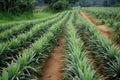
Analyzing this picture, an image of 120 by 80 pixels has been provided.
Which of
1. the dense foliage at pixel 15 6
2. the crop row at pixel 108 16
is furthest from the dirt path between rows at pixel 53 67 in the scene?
the dense foliage at pixel 15 6

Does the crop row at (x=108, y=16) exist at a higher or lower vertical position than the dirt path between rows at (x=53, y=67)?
lower

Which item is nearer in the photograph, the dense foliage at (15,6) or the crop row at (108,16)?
the crop row at (108,16)

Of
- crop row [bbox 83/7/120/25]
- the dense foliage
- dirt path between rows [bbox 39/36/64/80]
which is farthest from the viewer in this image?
the dense foliage

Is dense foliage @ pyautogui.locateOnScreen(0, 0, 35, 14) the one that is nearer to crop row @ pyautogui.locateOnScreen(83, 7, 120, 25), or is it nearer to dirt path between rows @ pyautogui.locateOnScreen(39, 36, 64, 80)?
crop row @ pyautogui.locateOnScreen(83, 7, 120, 25)

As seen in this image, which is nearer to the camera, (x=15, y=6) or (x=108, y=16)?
(x=108, y=16)

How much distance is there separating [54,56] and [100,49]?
2.16m

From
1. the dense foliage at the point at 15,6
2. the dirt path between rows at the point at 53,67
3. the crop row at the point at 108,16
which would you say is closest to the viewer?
the dirt path between rows at the point at 53,67

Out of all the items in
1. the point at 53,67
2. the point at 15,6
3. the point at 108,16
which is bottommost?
the point at 108,16

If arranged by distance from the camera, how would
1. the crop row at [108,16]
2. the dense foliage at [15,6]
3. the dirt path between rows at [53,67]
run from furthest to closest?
1. the dense foliage at [15,6]
2. the crop row at [108,16]
3. the dirt path between rows at [53,67]

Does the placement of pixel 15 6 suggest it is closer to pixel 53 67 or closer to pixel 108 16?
pixel 108 16

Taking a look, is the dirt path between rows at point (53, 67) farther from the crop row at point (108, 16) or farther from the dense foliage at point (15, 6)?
the dense foliage at point (15, 6)

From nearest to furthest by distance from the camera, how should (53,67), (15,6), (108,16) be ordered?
1. (53,67)
2. (108,16)
3. (15,6)

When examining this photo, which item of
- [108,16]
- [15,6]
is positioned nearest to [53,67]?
[108,16]

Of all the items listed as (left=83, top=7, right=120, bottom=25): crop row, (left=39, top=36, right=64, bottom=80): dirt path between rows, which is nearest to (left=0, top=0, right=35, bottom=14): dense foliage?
(left=83, top=7, right=120, bottom=25): crop row
